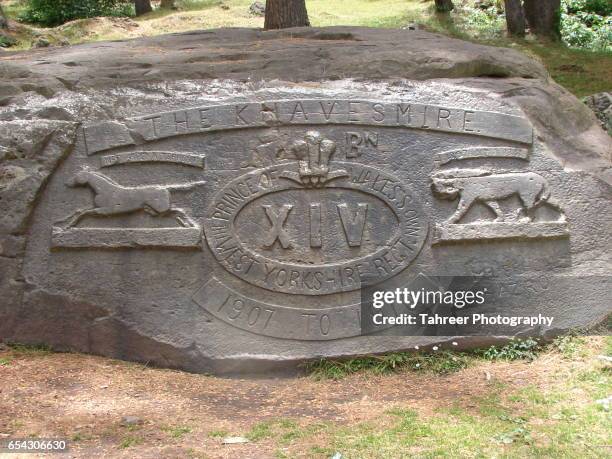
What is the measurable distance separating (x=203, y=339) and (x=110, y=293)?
0.61 meters

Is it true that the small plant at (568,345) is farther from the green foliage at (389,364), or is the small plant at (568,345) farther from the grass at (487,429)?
the green foliage at (389,364)

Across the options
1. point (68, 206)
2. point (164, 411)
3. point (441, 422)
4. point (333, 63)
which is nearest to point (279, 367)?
point (164, 411)

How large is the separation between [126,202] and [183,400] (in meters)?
1.24

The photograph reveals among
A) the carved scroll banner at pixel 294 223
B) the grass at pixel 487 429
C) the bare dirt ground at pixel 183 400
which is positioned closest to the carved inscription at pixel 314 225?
the carved scroll banner at pixel 294 223

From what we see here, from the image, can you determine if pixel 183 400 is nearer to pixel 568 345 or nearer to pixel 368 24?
pixel 568 345

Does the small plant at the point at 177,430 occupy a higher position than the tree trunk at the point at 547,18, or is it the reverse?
the tree trunk at the point at 547,18

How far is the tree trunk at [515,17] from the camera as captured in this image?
10445mm

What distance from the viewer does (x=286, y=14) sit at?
7.88 meters

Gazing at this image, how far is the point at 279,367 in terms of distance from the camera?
417 centimetres

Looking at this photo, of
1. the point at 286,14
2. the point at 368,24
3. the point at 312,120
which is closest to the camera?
the point at 312,120

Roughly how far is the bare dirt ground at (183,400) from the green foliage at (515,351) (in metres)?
0.07

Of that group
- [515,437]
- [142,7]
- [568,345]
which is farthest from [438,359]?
[142,7]

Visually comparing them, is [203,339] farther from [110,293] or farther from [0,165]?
[0,165]

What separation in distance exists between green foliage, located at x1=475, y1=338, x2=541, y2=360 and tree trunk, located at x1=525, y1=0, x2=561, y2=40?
7258 millimetres
